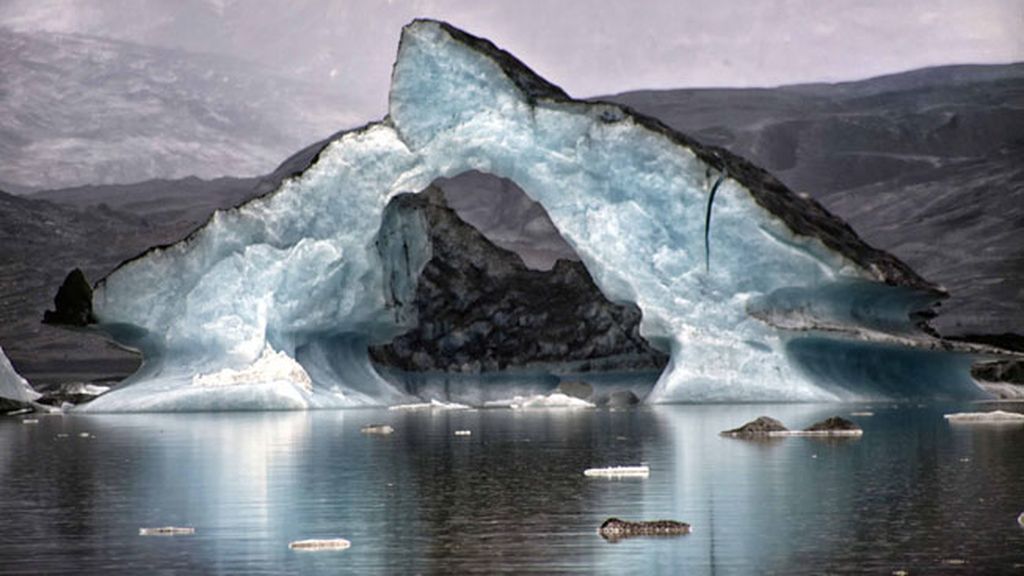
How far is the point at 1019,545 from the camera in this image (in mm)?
9875

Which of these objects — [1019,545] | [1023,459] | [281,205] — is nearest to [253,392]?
[281,205]

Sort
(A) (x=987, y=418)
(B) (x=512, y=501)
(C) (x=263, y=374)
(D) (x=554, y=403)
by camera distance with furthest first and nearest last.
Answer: (D) (x=554, y=403), (C) (x=263, y=374), (A) (x=987, y=418), (B) (x=512, y=501)

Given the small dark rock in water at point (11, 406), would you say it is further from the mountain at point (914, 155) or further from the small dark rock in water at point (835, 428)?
the mountain at point (914, 155)

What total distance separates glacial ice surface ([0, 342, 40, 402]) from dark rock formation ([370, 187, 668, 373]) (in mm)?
8015

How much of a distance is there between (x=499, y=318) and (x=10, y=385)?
10.8 meters

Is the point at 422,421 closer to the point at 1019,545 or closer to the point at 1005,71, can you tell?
the point at 1019,545

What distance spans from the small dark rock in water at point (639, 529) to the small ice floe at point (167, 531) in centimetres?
252

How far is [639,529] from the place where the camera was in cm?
1077

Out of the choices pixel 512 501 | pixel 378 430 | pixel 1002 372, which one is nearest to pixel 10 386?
pixel 378 430

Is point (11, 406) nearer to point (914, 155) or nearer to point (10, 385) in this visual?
point (10, 385)

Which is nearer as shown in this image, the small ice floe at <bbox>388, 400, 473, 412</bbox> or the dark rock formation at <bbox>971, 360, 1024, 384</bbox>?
the small ice floe at <bbox>388, 400, 473, 412</bbox>

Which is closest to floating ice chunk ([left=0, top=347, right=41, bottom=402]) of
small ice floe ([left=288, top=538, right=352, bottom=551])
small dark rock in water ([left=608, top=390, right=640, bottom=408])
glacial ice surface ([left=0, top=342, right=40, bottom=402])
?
glacial ice surface ([left=0, top=342, right=40, bottom=402])

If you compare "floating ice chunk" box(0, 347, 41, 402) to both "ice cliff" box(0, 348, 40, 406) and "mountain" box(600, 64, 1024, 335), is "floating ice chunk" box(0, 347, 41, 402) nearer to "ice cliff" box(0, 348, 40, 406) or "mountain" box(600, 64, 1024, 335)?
"ice cliff" box(0, 348, 40, 406)

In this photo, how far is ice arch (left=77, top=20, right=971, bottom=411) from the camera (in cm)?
2989
